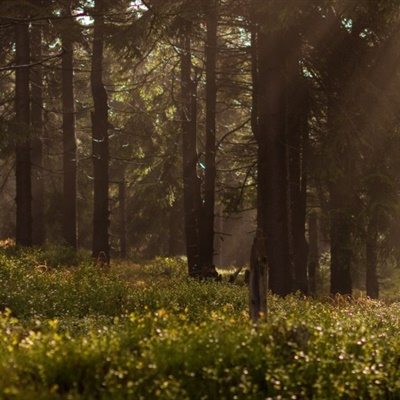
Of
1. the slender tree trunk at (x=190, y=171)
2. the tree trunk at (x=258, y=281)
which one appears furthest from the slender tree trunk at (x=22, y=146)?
the tree trunk at (x=258, y=281)

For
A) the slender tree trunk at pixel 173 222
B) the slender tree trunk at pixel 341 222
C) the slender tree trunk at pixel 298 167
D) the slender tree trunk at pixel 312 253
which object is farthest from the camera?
the slender tree trunk at pixel 173 222

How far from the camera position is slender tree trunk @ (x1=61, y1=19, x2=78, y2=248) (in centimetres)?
2319

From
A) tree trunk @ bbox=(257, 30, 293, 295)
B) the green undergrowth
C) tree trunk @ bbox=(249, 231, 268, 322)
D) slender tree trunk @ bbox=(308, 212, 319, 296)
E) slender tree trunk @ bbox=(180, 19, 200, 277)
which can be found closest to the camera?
the green undergrowth

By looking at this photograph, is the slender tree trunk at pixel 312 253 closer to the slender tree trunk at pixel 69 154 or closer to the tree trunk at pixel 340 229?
the tree trunk at pixel 340 229

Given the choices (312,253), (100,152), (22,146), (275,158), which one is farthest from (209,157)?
(312,253)

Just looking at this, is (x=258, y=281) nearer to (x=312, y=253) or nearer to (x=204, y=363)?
(x=204, y=363)

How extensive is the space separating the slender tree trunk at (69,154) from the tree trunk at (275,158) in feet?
32.5

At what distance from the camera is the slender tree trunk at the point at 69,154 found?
23.2 m

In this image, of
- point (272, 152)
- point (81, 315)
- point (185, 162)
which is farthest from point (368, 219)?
point (81, 315)

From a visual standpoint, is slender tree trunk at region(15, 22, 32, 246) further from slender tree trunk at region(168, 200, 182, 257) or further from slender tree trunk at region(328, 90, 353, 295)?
slender tree trunk at region(168, 200, 182, 257)

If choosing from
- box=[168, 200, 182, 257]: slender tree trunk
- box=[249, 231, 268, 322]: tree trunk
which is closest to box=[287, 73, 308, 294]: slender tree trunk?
box=[249, 231, 268, 322]: tree trunk

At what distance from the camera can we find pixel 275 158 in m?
15.2

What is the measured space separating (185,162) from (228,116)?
1311 cm

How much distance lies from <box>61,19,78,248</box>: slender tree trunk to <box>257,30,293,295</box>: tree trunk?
9.90 m
